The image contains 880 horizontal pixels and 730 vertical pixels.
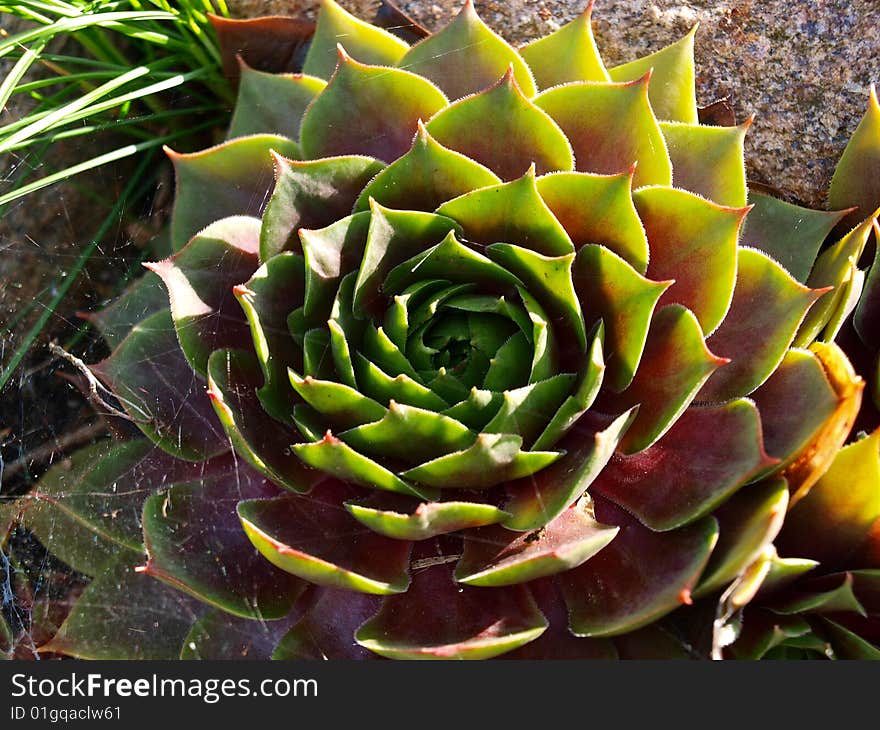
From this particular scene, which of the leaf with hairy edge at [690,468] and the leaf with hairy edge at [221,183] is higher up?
the leaf with hairy edge at [221,183]

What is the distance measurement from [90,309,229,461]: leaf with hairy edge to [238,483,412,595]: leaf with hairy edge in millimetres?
113

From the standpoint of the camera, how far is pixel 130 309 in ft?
3.68

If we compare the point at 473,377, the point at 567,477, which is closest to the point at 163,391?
the point at 473,377

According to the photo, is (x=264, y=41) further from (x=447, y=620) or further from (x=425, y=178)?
(x=447, y=620)

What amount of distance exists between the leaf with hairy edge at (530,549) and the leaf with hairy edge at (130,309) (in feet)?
1.59

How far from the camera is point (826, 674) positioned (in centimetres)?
89

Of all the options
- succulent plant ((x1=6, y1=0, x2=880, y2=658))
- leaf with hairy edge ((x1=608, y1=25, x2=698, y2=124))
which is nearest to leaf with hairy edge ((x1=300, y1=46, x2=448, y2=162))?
succulent plant ((x1=6, y1=0, x2=880, y2=658))

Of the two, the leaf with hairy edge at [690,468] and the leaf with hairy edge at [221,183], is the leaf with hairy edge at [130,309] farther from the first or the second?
the leaf with hairy edge at [690,468]

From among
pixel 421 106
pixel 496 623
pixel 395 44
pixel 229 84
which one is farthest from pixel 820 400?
pixel 229 84

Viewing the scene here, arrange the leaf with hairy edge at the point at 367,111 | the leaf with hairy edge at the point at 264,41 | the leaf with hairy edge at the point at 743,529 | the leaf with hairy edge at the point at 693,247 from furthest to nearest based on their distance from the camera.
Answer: the leaf with hairy edge at the point at 264,41
the leaf with hairy edge at the point at 367,111
the leaf with hairy edge at the point at 693,247
the leaf with hairy edge at the point at 743,529

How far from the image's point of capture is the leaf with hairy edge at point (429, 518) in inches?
33.0

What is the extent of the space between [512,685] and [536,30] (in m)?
0.85

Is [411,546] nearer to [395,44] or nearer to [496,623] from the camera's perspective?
[496,623]

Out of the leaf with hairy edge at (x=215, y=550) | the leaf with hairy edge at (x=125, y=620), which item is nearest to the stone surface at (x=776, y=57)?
the leaf with hairy edge at (x=215, y=550)
